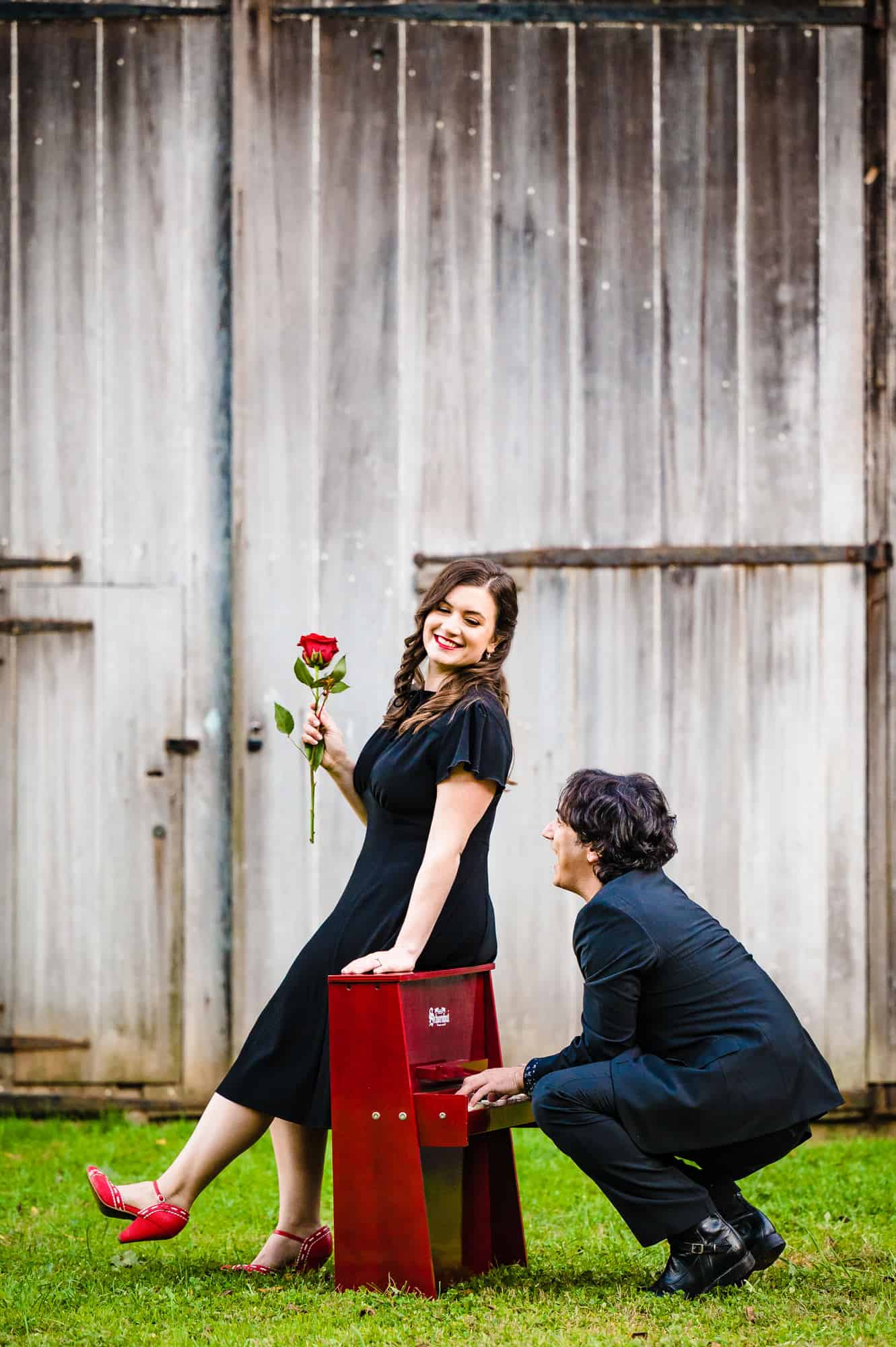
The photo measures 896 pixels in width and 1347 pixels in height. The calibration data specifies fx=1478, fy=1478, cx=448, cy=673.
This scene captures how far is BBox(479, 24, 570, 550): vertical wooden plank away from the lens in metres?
5.00

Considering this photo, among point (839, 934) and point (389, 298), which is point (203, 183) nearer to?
point (389, 298)

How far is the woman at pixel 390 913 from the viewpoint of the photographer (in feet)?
9.93

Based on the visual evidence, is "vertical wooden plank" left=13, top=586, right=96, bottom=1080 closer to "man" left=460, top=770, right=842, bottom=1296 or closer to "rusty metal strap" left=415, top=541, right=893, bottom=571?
"rusty metal strap" left=415, top=541, right=893, bottom=571

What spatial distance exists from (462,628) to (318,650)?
1.17ft

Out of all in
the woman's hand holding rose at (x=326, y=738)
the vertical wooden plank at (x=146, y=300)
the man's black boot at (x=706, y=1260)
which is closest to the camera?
A: the man's black boot at (x=706, y=1260)

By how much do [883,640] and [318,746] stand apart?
96.6 inches

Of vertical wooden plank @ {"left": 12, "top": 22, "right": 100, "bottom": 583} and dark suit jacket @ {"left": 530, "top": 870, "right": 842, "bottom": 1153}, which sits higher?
vertical wooden plank @ {"left": 12, "top": 22, "right": 100, "bottom": 583}

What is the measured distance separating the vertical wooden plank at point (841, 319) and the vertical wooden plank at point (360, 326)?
1423mm

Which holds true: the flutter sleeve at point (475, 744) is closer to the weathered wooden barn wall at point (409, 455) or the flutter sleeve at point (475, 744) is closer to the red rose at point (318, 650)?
the red rose at point (318, 650)

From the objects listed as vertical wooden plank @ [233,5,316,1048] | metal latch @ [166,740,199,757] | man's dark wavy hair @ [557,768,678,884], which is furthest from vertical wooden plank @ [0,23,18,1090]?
man's dark wavy hair @ [557,768,678,884]

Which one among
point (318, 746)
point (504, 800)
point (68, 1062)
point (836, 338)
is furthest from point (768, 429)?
point (68, 1062)

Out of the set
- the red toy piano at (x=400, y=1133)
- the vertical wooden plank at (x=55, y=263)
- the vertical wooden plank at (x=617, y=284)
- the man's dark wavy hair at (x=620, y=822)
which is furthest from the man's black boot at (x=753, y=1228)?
the vertical wooden plank at (x=55, y=263)

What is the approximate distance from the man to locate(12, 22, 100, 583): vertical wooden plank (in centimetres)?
277

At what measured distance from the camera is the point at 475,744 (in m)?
3.03
